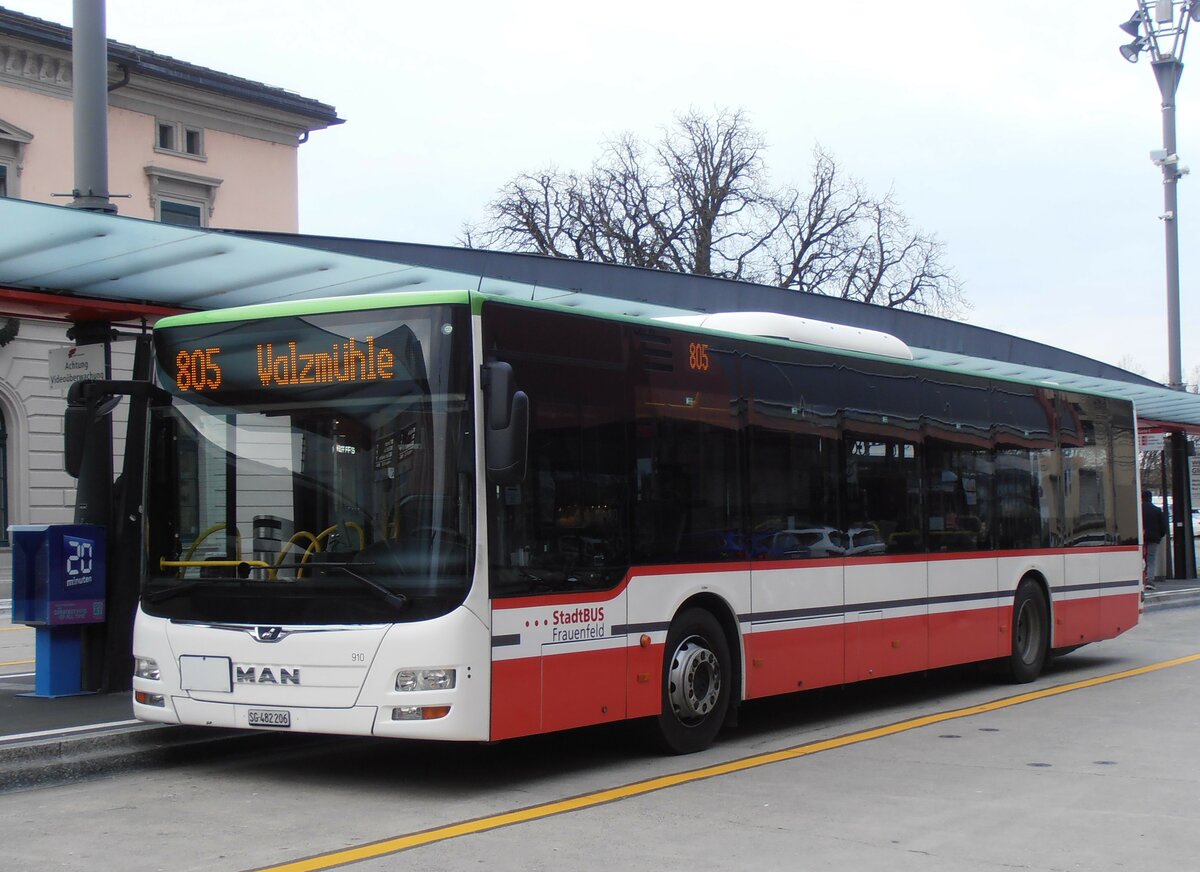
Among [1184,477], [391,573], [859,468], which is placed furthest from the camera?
[1184,477]

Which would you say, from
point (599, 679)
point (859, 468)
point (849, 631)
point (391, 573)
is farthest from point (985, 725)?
point (391, 573)

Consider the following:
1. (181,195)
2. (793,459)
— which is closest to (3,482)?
(181,195)

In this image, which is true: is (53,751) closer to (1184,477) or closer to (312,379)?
(312,379)

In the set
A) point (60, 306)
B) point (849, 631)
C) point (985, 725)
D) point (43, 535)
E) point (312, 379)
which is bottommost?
point (985, 725)

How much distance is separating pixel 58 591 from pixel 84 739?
2.17 metres

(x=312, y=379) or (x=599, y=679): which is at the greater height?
(x=312, y=379)

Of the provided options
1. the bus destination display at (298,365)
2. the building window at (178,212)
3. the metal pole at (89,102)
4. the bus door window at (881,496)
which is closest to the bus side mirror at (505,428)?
the bus destination display at (298,365)

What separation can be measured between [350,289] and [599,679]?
225 inches

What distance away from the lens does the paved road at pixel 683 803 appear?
693 cm

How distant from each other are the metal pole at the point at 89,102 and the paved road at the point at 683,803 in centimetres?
461

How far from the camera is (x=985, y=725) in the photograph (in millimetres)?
11594

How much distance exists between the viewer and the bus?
8266mm

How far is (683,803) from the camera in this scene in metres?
8.23

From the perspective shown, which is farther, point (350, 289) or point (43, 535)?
point (350, 289)
